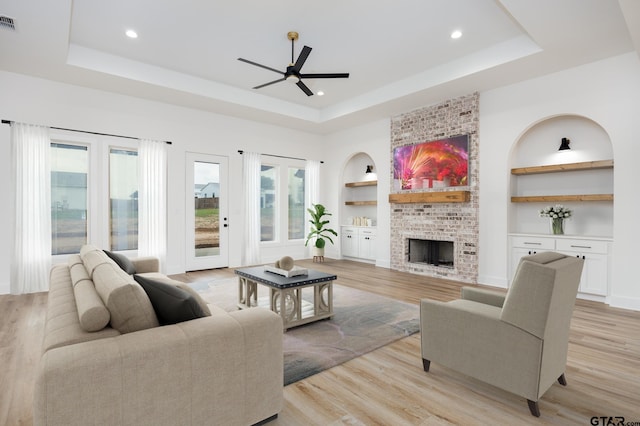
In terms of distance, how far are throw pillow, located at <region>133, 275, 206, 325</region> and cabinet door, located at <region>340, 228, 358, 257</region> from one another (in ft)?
21.0

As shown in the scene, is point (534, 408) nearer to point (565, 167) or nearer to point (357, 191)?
point (565, 167)

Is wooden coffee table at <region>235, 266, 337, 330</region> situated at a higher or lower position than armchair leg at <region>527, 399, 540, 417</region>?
higher

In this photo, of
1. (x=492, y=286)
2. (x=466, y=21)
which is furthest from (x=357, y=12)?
(x=492, y=286)

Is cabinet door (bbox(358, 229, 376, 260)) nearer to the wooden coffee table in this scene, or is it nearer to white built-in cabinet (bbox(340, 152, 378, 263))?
white built-in cabinet (bbox(340, 152, 378, 263))

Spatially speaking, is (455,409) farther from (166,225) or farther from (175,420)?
(166,225)

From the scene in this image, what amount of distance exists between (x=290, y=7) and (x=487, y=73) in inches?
116

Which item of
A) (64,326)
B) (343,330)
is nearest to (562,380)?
(343,330)

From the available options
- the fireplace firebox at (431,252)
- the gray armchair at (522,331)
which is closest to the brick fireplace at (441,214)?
the fireplace firebox at (431,252)

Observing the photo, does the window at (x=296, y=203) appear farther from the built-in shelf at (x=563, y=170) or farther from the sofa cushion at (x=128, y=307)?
the sofa cushion at (x=128, y=307)

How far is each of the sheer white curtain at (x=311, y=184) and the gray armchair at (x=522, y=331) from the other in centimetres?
620

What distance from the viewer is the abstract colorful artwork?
591 centimetres

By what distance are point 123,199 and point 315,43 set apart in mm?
4062

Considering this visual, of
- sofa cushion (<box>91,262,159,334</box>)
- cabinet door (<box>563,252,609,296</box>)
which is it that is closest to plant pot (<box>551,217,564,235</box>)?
cabinet door (<box>563,252,609,296</box>)

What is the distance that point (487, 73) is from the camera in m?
4.93
